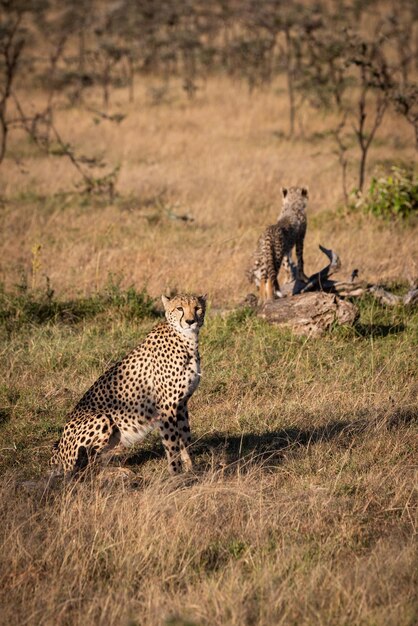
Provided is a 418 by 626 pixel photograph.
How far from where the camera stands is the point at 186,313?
4.37 meters

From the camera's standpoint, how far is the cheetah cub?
4.36 metres

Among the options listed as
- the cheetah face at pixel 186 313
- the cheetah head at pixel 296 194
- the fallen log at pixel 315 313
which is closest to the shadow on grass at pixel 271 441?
the cheetah face at pixel 186 313

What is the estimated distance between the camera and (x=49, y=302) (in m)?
7.22

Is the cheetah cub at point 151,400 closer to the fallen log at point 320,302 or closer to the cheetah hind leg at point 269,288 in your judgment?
the fallen log at point 320,302

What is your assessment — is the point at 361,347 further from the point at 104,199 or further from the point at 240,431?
the point at 104,199

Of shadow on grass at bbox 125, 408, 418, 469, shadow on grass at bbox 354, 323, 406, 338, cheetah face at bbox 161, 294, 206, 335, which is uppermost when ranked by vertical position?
cheetah face at bbox 161, 294, 206, 335

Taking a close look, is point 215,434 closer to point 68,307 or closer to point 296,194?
point 68,307

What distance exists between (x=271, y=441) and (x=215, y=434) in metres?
0.37

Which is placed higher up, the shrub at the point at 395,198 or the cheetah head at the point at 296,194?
the cheetah head at the point at 296,194

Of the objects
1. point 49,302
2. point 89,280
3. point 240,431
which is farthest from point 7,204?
point 240,431

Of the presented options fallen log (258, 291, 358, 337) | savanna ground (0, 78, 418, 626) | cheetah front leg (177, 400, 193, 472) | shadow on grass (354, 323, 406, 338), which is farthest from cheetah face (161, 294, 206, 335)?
shadow on grass (354, 323, 406, 338)

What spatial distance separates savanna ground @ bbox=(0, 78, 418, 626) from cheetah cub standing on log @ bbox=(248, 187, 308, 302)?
42cm

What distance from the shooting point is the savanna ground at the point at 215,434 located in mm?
3285

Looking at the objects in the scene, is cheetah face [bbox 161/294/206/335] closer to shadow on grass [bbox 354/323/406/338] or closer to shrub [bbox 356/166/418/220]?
shadow on grass [bbox 354/323/406/338]
